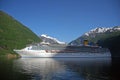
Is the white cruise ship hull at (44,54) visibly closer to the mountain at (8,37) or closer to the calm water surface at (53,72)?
the mountain at (8,37)

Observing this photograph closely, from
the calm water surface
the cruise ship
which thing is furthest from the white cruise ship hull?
the calm water surface

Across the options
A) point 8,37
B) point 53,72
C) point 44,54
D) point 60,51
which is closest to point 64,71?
point 53,72

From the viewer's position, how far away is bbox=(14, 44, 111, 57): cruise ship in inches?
3465

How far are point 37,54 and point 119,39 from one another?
61.2 m

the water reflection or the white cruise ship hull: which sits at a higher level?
the white cruise ship hull

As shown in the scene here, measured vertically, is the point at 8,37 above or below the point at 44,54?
above

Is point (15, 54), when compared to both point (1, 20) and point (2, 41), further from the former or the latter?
point (1, 20)

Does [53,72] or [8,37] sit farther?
[8,37]

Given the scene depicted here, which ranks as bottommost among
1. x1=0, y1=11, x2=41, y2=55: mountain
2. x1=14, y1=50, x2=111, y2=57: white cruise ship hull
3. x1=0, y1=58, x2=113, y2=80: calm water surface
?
x1=0, y1=58, x2=113, y2=80: calm water surface

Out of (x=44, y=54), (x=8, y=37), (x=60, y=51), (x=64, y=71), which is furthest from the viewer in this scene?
(x=8, y=37)

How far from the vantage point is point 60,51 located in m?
93.6

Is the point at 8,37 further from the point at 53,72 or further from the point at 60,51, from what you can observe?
the point at 53,72

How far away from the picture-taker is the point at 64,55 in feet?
298

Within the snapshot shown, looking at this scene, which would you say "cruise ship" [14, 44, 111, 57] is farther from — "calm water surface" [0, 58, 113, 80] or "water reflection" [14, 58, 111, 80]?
"calm water surface" [0, 58, 113, 80]
